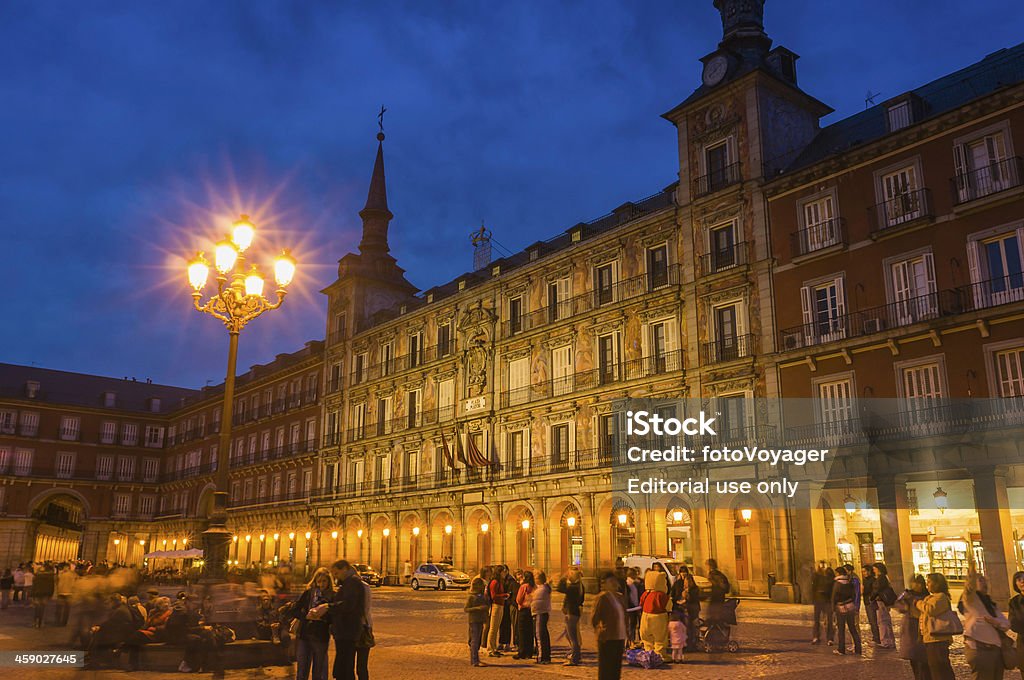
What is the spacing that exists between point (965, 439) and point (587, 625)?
11.7m

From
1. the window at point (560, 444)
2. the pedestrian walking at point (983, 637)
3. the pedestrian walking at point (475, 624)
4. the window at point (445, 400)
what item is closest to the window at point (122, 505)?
the window at point (445, 400)

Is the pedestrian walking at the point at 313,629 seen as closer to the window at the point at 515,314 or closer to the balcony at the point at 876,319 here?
the balcony at the point at 876,319

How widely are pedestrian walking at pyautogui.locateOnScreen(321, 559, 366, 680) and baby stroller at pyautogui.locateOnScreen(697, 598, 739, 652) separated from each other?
7.70m

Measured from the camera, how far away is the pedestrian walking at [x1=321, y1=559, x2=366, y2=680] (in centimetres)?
916

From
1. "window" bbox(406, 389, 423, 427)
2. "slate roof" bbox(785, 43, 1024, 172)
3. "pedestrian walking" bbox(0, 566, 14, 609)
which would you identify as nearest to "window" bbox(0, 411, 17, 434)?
"window" bbox(406, 389, 423, 427)

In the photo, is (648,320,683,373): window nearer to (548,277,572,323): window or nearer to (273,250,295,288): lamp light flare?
(548,277,572,323): window

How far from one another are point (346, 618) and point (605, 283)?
2827 centimetres

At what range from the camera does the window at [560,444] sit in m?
36.4

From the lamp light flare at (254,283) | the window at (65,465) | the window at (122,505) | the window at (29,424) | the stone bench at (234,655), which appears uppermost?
the window at (29,424)

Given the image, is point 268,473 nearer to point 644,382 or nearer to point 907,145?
point 644,382

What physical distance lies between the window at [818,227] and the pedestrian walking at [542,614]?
17943 mm

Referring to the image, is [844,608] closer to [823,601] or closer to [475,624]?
[823,601]

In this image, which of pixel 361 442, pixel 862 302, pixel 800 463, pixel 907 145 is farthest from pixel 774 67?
pixel 361 442

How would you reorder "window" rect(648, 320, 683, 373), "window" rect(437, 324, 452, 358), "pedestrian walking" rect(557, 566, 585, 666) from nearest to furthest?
"pedestrian walking" rect(557, 566, 585, 666), "window" rect(648, 320, 683, 373), "window" rect(437, 324, 452, 358)
